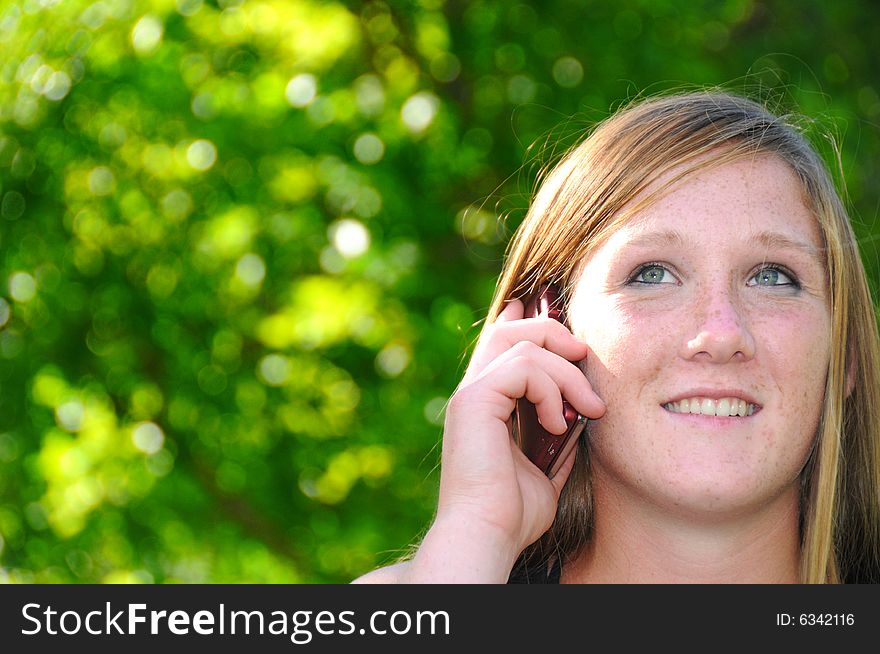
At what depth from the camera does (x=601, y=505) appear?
2.27m

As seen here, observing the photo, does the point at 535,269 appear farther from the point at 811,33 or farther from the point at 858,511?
the point at 811,33

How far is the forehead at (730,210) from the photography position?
2.02 m

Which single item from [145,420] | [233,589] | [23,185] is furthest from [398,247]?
[233,589]

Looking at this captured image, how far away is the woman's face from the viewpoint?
1.96 metres

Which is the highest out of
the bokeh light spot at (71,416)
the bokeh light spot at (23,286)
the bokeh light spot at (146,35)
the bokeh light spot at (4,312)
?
the bokeh light spot at (146,35)

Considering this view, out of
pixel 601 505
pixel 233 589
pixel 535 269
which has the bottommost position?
pixel 233 589

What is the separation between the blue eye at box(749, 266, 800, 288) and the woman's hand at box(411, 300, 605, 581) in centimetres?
36

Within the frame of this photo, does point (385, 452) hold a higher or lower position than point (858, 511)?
higher

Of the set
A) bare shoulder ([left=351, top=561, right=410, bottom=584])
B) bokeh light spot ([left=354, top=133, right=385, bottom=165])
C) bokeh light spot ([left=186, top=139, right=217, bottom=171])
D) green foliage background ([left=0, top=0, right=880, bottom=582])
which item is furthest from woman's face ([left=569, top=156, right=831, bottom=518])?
bokeh light spot ([left=186, top=139, right=217, bottom=171])

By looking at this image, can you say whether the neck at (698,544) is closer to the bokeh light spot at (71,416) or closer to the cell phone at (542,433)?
the cell phone at (542,433)

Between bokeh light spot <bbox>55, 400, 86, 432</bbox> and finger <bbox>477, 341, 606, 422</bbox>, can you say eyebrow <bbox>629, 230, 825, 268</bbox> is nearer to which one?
finger <bbox>477, 341, 606, 422</bbox>

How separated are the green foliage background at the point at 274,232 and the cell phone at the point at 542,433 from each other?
1.81 metres

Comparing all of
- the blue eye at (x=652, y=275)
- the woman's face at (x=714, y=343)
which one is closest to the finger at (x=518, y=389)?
the woman's face at (x=714, y=343)

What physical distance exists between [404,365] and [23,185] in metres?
1.82
